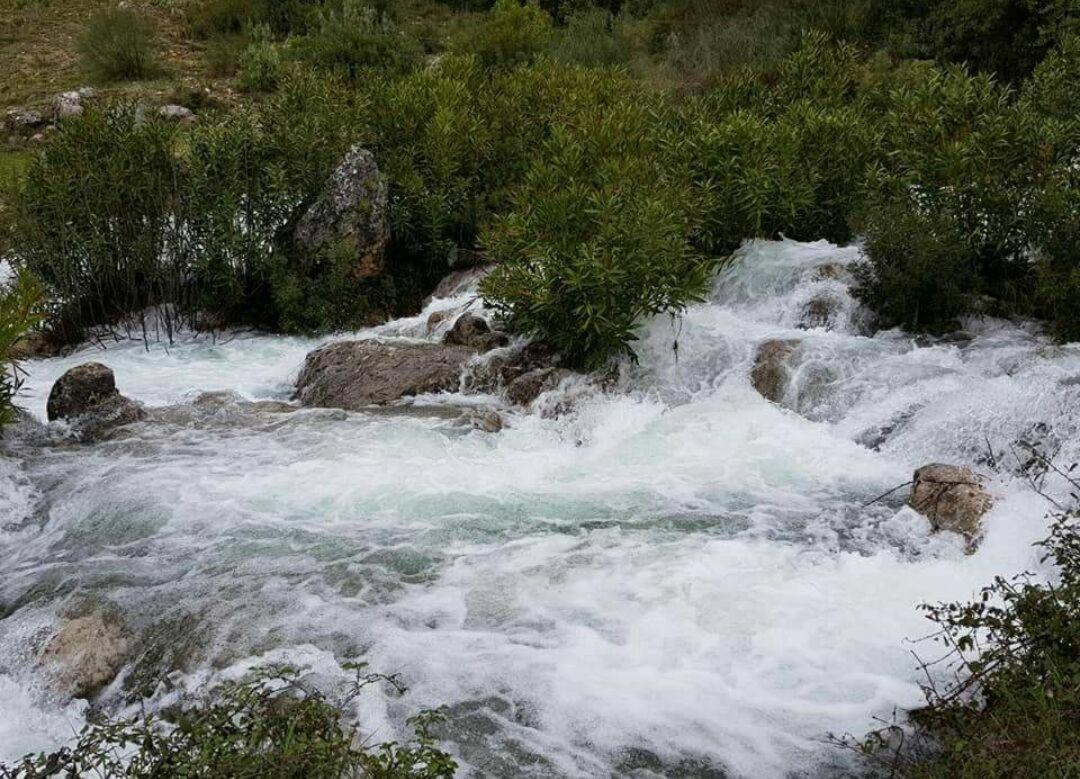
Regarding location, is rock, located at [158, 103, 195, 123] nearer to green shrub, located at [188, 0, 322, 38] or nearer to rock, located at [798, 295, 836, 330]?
green shrub, located at [188, 0, 322, 38]

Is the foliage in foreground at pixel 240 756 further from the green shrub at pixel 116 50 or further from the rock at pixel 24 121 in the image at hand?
the green shrub at pixel 116 50

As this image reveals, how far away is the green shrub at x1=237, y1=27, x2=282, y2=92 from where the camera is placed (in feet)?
60.7

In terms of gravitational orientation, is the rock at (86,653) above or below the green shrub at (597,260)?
below

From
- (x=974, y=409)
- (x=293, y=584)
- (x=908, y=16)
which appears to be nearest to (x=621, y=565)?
(x=293, y=584)

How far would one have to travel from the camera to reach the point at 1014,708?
11.2 ft

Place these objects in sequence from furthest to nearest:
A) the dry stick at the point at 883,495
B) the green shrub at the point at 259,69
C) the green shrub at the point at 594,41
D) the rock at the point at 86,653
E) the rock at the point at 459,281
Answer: the green shrub at the point at 259,69
the green shrub at the point at 594,41
the rock at the point at 459,281
the dry stick at the point at 883,495
the rock at the point at 86,653

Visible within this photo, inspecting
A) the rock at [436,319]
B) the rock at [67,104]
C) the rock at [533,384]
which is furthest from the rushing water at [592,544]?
the rock at [67,104]

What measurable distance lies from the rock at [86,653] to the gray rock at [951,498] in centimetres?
492

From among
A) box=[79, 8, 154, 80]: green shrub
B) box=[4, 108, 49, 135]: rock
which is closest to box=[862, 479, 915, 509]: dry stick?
box=[4, 108, 49, 135]: rock

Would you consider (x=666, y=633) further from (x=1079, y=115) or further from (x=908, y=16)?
(x=908, y=16)

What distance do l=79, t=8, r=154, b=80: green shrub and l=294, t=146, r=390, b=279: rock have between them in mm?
10668

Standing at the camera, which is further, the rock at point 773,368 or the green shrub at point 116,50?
the green shrub at point 116,50

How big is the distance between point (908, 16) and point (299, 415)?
12.8m

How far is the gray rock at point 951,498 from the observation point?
5.79m
